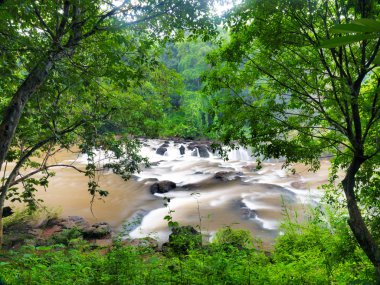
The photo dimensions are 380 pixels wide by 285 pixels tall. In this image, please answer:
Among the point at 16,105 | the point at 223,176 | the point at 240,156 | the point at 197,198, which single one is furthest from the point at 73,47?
the point at 240,156

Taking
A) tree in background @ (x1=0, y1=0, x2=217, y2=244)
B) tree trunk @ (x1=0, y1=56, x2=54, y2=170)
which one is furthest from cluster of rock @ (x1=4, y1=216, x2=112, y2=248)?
tree trunk @ (x1=0, y1=56, x2=54, y2=170)

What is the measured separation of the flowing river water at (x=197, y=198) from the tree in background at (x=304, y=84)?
4.17 meters

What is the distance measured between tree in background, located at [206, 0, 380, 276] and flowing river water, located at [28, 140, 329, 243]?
4.17m

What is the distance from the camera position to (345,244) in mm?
4793

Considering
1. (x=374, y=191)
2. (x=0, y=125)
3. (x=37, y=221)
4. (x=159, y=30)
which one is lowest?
(x=37, y=221)

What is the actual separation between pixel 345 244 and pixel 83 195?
1250cm

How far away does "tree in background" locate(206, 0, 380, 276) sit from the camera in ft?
12.0

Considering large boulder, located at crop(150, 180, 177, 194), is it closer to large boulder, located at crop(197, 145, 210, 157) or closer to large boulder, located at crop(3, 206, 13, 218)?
large boulder, located at crop(3, 206, 13, 218)

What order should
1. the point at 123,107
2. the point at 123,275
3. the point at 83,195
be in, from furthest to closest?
the point at 83,195 → the point at 123,107 → the point at 123,275

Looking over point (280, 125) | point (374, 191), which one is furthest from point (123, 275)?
point (374, 191)

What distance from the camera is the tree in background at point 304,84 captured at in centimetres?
366

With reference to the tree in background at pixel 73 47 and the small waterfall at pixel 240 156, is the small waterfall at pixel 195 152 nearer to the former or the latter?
the small waterfall at pixel 240 156

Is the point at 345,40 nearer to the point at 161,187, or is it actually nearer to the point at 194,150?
the point at 161,187

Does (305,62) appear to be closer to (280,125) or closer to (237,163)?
(280,125)
